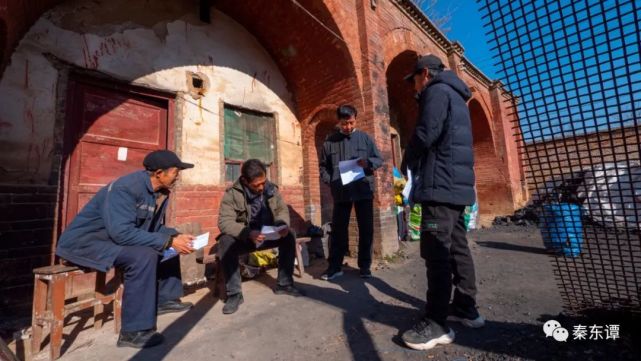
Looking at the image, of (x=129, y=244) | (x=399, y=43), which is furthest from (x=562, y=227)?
(x=399, y=43)

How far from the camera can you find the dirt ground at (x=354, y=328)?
194cm

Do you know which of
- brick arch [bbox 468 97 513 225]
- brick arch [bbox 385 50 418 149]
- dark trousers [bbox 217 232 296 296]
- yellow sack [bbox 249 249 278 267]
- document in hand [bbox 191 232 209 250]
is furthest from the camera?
brick arch [bbox 468 97 513 225]

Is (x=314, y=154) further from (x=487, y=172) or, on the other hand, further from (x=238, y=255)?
(x=487, y=172)

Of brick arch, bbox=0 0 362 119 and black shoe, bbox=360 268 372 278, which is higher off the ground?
brick arch, bbox=0 0 362 119

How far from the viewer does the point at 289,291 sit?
3303mm

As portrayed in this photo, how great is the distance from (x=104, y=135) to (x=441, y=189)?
4.11m

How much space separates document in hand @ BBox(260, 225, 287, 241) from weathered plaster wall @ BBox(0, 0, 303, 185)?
198 cm

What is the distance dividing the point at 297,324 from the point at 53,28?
431 centimetres

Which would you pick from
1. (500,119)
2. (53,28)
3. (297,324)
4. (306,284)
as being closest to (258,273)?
(306,284)

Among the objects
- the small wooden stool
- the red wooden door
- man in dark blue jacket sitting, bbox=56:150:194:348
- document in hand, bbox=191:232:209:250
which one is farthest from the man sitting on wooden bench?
the red wooden door

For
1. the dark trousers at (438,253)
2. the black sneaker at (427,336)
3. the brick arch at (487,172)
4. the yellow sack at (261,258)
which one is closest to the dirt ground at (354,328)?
the black sneaker at (427,336)

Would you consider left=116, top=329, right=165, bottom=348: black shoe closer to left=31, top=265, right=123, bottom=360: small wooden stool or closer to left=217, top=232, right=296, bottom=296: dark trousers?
left=31, top=265, right=123, bottom=360: small wooden stool

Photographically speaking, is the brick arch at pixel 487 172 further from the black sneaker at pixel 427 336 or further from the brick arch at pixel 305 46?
the black sneaker at pixel 427 336

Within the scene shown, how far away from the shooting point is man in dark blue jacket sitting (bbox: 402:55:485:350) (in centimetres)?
202
